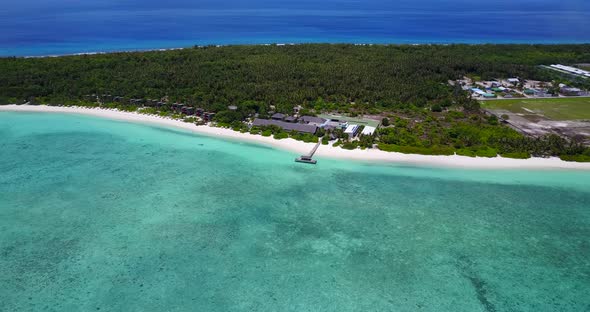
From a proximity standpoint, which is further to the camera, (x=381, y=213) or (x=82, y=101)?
(x=82, y=101)

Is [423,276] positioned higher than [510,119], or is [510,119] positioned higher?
[510,119]

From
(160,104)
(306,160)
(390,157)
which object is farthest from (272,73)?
(390,157)

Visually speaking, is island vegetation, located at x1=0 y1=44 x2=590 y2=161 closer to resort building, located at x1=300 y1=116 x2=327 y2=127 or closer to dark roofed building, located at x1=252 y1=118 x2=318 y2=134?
dark roofed building, located at x1=252 y1=118 x2=318 y2=134

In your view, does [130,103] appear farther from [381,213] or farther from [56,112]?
[381,213]

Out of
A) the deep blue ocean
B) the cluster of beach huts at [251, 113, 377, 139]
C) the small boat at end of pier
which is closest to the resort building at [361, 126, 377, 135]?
the cluster of beach huts at [251, 113, 377, 139]

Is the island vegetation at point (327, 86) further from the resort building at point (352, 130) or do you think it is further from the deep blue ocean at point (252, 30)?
the deep blue ocean at point (252, 30)

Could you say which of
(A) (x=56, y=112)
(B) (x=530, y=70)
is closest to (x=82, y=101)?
(A) (x=56, y=112)

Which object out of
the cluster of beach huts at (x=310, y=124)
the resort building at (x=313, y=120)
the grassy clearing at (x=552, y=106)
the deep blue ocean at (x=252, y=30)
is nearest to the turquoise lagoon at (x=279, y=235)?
the cluster of beach huts at (x=310, y=124)
